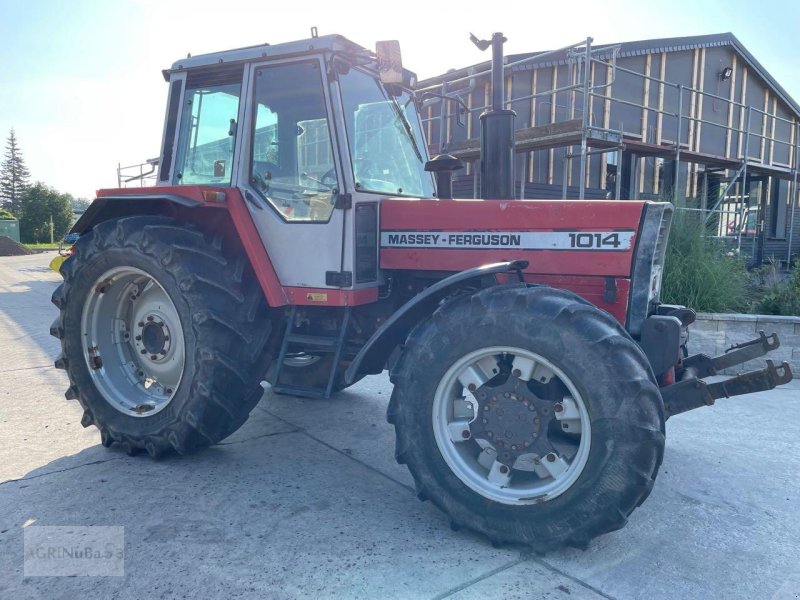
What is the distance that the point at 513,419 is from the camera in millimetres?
2898

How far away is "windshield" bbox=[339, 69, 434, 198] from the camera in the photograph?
12.4ft

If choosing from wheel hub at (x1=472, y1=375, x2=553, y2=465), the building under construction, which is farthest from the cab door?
the building under construction

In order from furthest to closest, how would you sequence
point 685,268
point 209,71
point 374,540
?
point 685,268
point 209,71
point 374,540

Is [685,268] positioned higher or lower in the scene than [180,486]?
higher

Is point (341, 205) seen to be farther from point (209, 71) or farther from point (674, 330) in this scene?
point (674, 330)

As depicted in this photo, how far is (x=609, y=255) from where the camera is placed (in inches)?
126

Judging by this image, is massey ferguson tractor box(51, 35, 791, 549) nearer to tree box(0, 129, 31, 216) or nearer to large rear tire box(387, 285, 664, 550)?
large rear tire box(387, 285, 664, 550)

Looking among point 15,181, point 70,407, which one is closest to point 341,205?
point 70,407

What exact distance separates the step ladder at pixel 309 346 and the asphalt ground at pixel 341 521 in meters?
0.55

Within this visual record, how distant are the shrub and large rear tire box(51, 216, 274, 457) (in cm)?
563

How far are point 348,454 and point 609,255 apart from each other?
7.17 ft

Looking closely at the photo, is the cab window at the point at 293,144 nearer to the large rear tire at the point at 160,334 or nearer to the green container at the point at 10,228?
the large rear tire at the point at 160,334
